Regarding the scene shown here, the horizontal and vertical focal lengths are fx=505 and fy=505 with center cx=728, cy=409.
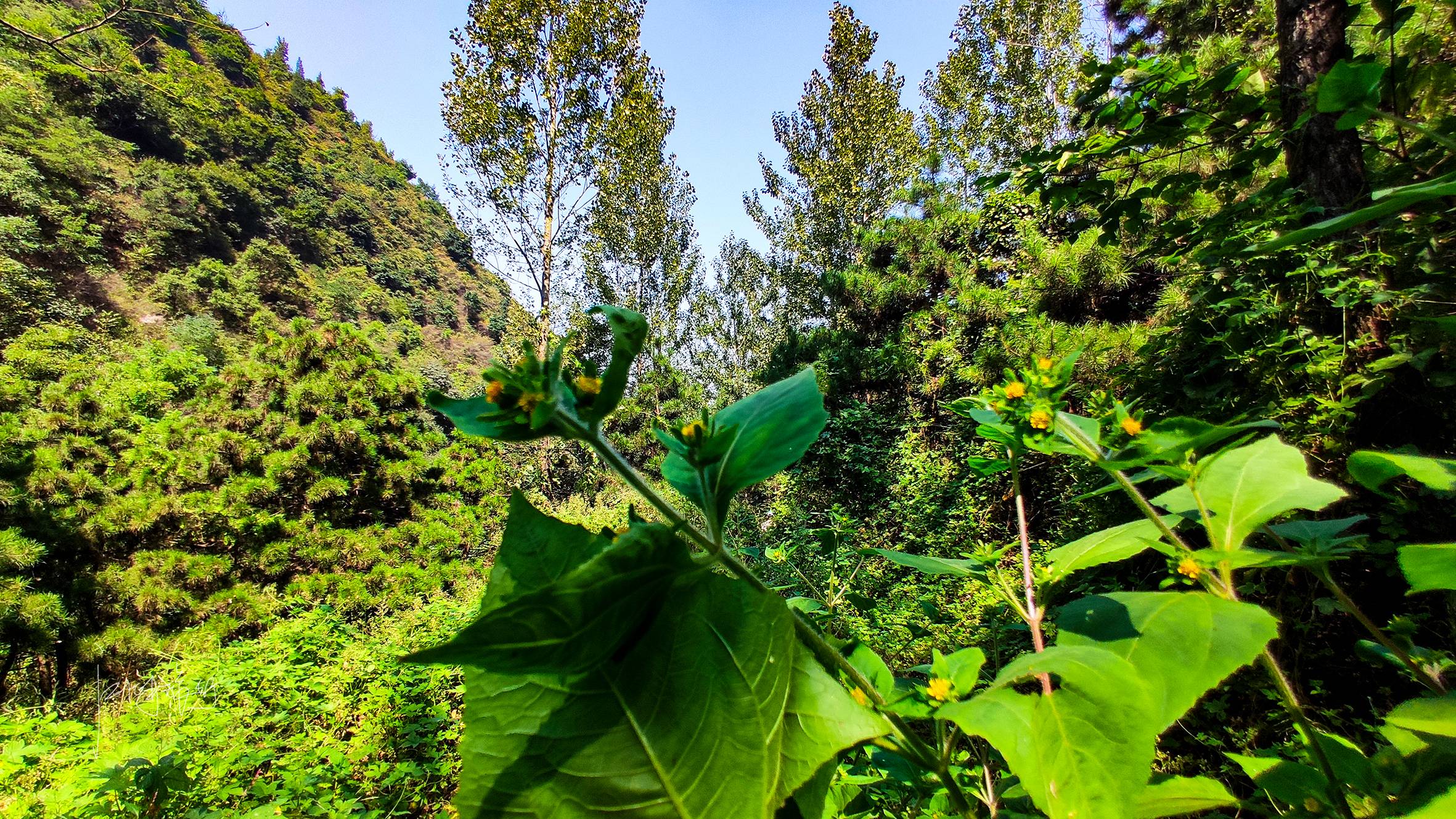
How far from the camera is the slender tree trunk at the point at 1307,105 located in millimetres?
1115

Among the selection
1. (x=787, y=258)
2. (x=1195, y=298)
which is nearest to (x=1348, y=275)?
(x=1195, y=298)

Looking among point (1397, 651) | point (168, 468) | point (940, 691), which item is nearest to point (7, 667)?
point (168, 468)

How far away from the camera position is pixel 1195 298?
1672mm

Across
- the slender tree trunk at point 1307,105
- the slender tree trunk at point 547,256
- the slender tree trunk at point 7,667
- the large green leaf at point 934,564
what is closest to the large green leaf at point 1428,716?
the large green leaf at point 934,564

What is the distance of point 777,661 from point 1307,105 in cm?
169

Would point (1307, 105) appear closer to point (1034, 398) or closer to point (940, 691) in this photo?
point (1034, 398)

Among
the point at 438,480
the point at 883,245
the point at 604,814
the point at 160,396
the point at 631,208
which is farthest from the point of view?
the point at 631,208

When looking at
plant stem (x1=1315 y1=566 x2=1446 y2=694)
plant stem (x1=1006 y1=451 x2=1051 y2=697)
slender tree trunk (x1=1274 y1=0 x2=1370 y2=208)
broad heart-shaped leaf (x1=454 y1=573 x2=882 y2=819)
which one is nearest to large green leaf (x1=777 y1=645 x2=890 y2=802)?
broad heart-shaped leaf (x1=454 y1=573 x2=882 y2=819)

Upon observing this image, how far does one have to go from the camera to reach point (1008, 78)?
920 cm

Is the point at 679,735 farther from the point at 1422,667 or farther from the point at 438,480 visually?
the point at 438,480

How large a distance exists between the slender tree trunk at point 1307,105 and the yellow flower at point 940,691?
5.02 ft

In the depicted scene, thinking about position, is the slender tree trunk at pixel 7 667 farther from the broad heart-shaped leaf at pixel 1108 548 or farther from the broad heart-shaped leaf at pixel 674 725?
the broad heart-shaped leaf at pixel 1108 548

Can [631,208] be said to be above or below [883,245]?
above

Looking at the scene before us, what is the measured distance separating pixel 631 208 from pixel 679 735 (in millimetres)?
12321
